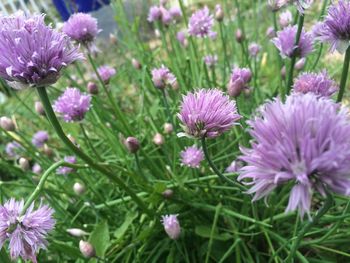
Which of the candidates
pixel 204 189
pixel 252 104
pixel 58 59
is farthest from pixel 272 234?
pixel 58 59

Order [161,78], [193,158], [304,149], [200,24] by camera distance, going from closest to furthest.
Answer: [304,149]
[193,158]
[161,78]
[200,24]

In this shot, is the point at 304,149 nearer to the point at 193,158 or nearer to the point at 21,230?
the point at 21,230

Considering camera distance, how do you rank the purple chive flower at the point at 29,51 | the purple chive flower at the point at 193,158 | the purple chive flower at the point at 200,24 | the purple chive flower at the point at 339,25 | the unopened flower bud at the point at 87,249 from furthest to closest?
the purple chive flower at the point at 200,24 → the purple chive flower at the point at 193,158 → the unopened flower bud at the point at 87,249 → the purple chive flower at the point at 339,25 → the purple chive flower at the point at 29,51

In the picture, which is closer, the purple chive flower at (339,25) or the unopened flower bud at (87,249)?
the purple chive flower at (339,25)

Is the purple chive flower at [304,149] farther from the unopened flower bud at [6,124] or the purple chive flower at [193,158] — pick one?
the unopened flower bud at [6,124]

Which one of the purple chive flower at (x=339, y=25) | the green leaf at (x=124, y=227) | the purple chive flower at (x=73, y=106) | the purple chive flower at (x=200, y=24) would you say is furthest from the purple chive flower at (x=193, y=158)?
the purple chive flower at (x=200, y=24)

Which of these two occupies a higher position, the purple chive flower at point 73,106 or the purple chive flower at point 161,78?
the purple chive flower at point 73,106

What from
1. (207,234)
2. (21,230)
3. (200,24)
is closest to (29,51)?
(21,230)
